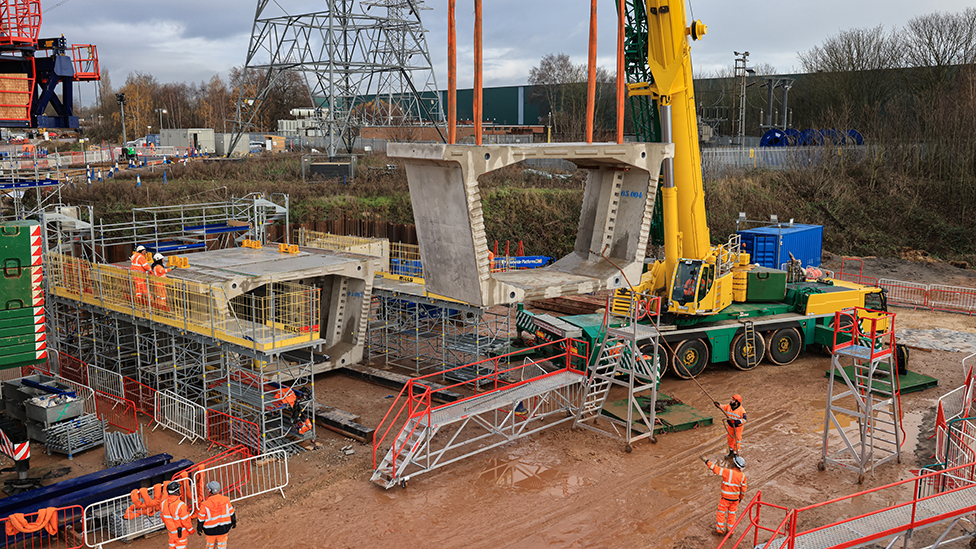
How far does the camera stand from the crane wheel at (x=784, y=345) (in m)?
20.8

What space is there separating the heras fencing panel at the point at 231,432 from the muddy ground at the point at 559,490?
0.56 m

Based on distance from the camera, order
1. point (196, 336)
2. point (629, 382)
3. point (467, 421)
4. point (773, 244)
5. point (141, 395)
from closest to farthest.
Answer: point (467, 421)
point (196, 336)
point (629, 382)
point (141, 395)
point (773, 244)

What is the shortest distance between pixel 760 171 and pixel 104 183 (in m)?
33.7

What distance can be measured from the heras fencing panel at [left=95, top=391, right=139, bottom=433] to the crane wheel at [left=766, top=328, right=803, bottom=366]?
15.8 m

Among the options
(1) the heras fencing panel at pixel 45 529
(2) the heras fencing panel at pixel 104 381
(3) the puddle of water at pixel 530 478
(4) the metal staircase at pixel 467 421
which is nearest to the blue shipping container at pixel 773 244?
(4) the metal staircase at pixel 467 421

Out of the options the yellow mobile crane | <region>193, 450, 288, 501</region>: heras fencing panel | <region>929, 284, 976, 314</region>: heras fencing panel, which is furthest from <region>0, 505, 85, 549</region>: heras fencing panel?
<region>929, 284, 976, 314</region>: heras fencing panel

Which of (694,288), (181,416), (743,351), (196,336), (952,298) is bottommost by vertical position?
(952,298)

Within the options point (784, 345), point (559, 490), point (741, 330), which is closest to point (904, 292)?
point (784, 345)

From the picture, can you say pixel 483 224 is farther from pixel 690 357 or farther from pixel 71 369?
pixel 71 369

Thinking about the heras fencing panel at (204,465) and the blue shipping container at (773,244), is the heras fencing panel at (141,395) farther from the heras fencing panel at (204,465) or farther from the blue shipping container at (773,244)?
the blue shipping container at (773,244)

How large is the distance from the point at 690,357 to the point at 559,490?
7529 mm

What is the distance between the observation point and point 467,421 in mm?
15250

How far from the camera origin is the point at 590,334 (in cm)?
1872

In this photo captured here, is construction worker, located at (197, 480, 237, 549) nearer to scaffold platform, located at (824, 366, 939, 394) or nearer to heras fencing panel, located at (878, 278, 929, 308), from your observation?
scaffold platform, located at (824, 366, 939, 394)
